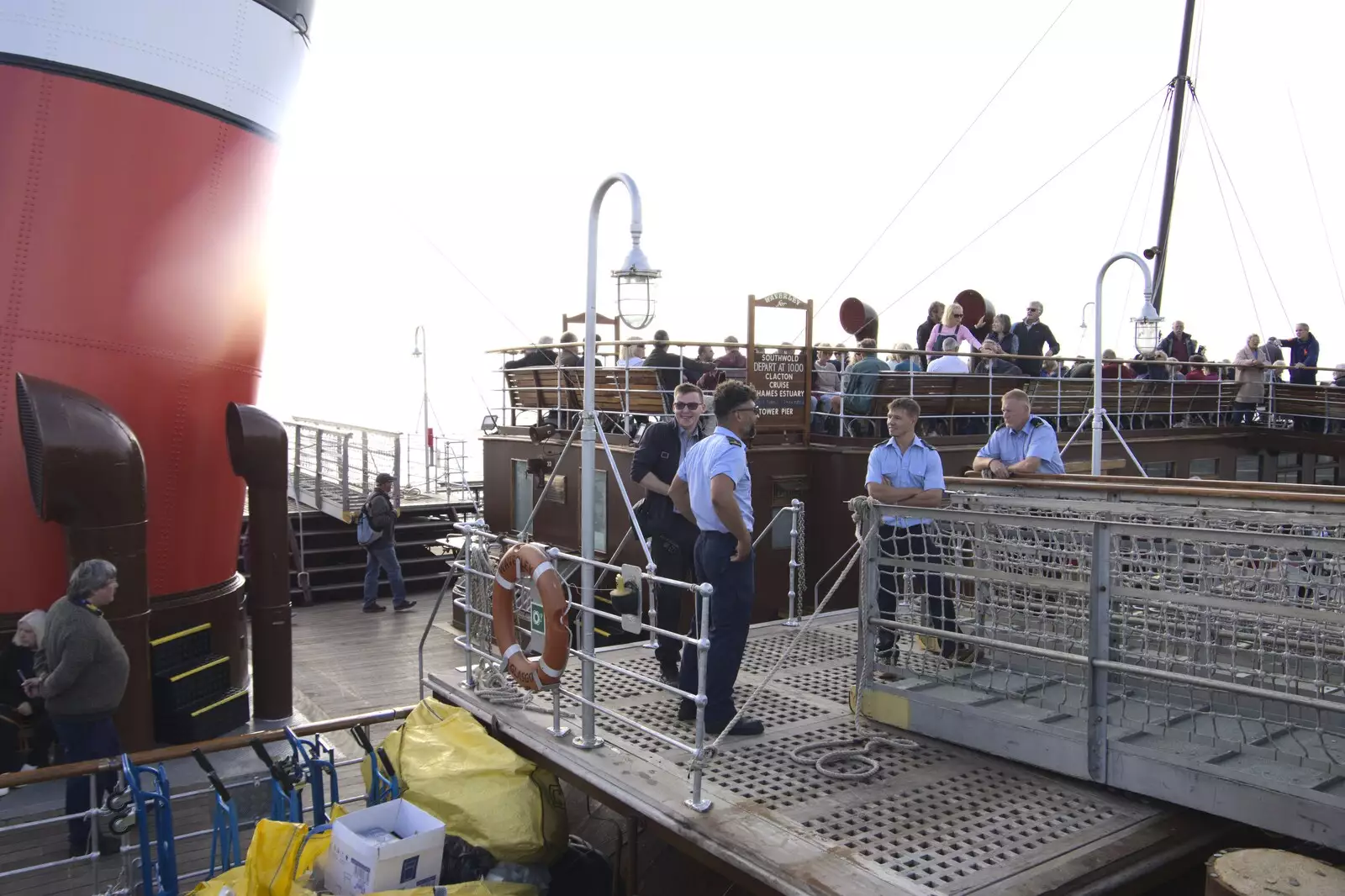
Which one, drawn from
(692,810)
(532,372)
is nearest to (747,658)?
(692,810)

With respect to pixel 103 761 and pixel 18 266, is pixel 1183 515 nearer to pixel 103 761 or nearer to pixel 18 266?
pixel 103 761

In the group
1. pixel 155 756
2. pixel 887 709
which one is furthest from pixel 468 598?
pixel 887 709

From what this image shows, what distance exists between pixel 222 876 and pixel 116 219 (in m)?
6.24

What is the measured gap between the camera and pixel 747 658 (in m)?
7.78

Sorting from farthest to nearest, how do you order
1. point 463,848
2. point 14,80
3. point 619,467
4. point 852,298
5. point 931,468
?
point 852,298, point 619,467, point 14,80, point 931,468, point 463,848

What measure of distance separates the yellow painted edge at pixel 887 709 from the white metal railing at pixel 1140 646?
45 millimetres

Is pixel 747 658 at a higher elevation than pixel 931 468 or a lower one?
lower

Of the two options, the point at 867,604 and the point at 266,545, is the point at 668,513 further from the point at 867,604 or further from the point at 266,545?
the point at 266,545

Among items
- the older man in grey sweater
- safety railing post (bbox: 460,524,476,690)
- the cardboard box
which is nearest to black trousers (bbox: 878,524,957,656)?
safety railing post (bbox: 460,524,476,690)

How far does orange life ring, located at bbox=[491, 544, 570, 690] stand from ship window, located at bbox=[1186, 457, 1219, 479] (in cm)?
1493

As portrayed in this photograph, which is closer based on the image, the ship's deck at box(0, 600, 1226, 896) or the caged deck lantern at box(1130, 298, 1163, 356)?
the ship's deck at box(0, 600, 1226, 896)

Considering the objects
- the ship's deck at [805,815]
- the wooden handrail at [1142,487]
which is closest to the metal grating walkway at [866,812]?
the ship's deck at [805,815]

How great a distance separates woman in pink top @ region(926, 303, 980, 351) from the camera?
1366 cm

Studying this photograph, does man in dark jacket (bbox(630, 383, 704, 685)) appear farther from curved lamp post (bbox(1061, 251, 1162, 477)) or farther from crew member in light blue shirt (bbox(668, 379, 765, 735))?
curved lamp post (bbox(1061, 251, 1162, 477))
